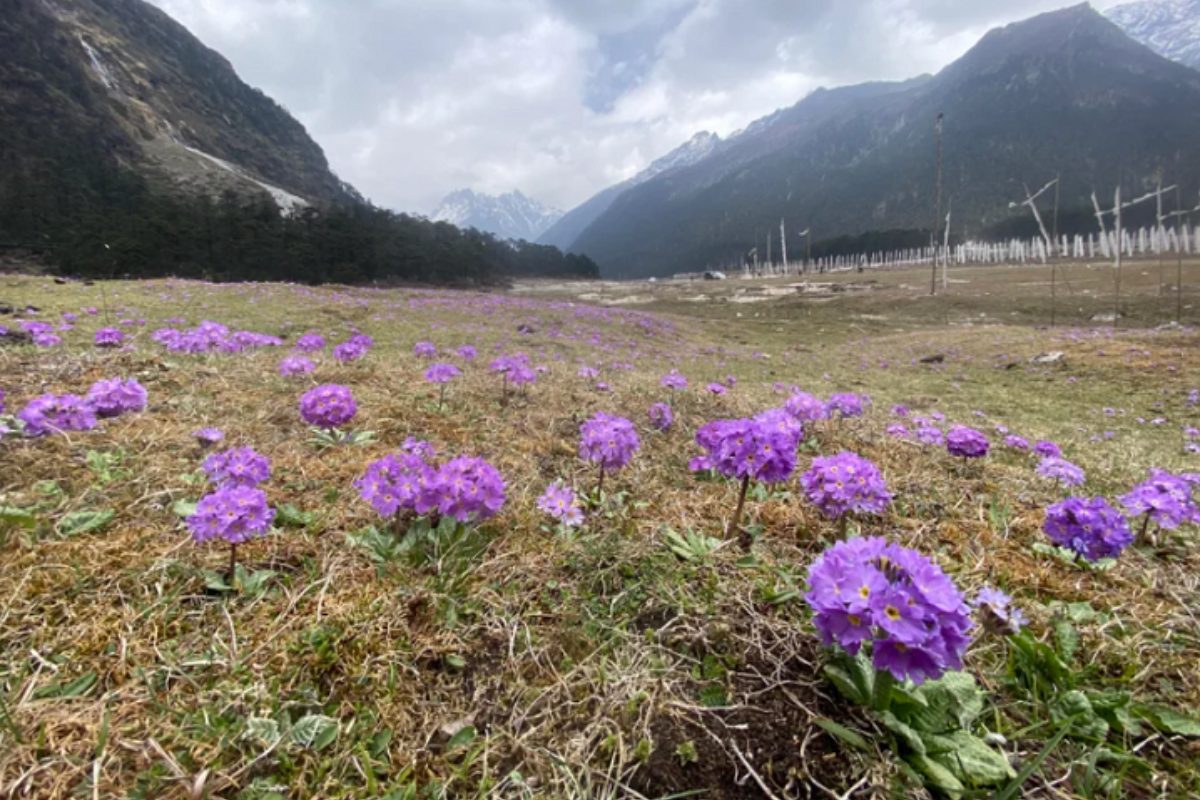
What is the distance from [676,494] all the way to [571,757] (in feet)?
6.67

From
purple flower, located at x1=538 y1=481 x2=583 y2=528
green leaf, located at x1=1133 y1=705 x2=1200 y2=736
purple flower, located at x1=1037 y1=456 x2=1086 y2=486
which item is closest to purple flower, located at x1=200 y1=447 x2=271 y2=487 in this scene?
purple flower, located at x1=538 y1=481 x2=583 y2=528

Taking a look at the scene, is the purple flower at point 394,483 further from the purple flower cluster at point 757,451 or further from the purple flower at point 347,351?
the purple flower at point 347,351

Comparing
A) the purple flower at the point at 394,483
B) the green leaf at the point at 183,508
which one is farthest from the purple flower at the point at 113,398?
the purple flower at the point at 394,483

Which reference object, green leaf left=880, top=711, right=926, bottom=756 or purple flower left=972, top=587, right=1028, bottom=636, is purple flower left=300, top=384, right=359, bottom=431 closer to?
green leaf left=880, top=711, right=926, bottom=756

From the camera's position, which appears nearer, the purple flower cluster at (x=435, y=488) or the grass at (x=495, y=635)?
the grass at (x=495, y=635)

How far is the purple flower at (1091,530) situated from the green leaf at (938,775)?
5.37ft

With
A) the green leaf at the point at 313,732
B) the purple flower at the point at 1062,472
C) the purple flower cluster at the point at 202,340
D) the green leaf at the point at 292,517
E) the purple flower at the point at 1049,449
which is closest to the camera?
the green leaf at the point at 313,732

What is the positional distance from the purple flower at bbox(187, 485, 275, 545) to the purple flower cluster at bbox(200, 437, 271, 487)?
329 millimetres

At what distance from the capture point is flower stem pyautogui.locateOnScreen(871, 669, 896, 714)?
1.63 metres

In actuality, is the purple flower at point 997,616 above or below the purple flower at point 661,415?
below

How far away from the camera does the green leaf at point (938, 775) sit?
1485mm

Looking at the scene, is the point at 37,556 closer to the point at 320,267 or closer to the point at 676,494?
the point at 676,494

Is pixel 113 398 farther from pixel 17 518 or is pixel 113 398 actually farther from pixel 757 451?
pixel 757 451

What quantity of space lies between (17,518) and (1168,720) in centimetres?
469
